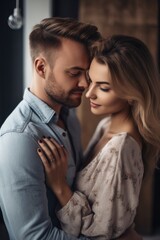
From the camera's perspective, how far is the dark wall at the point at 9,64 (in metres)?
2.34

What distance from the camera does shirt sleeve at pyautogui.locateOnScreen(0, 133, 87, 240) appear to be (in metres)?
1.27

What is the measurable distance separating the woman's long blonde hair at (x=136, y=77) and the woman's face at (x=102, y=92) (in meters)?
0.03

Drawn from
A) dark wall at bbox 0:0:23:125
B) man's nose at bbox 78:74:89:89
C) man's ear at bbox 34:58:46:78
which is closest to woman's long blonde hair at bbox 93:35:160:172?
man's nose at bbox 78:74:89:89

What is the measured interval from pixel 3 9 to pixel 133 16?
97cm

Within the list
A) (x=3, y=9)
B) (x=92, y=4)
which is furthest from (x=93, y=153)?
(x=92, y=4)

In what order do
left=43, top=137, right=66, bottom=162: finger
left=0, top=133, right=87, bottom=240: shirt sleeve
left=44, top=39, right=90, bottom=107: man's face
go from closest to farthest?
1. left=0, top=133, right=87, bottom=240: shirt sleeve
2. left=43, top=137, right=66, bottom=162: finger
3. left=44, top=39, right=90, bottom=107: man's face

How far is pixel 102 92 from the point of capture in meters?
1.48

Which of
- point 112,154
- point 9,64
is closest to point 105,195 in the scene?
point 112,154

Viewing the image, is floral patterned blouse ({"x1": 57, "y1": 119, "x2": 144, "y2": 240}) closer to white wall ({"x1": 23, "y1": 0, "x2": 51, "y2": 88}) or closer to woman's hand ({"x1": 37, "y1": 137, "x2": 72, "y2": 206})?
woman's hand ({"x1": 37, "y1": 137, "x2": 72, "y2": 206})

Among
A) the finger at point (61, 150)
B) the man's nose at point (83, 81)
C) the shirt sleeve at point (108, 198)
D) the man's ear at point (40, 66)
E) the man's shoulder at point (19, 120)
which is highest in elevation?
the man's ear at point (40, 66)

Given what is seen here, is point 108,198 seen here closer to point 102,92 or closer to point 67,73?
point 102,92

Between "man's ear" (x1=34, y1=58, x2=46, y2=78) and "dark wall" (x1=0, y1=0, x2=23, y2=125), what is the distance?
0.92 m

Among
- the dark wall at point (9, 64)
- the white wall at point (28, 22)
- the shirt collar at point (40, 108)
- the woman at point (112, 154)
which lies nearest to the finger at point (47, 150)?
the woman at point (112, 154)

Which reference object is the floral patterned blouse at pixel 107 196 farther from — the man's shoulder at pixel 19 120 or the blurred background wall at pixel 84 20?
the blurred background wall at pixel 84 20
